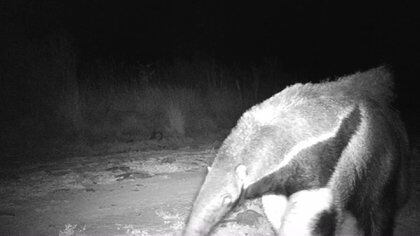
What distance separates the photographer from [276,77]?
12125 millimetres

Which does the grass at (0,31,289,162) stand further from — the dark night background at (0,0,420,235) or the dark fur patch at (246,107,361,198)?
the dark fur patch at (246,107,361,198)

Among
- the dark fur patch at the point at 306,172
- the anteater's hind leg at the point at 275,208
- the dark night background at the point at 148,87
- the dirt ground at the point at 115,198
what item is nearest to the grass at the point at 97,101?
the dark night background at the point at 148,87

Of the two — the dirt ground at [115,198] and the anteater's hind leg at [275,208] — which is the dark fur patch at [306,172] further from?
the dirt ground at [115,198]

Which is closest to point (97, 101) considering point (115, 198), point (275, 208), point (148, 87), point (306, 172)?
point (148, 87)

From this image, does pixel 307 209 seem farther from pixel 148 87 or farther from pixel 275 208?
pixel 148 87

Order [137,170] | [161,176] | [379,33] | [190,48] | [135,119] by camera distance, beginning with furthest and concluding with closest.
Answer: [379,33], [190,48], [135,119], [137,170], [161,176]

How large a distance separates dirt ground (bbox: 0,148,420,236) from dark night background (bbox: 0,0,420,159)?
148 inches

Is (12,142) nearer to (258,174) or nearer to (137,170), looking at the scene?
(137,170)

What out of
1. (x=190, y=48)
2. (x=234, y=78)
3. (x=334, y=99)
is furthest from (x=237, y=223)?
(x=190, y=48)

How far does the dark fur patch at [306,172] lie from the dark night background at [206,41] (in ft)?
23.3

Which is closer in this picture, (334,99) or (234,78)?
(334,99)

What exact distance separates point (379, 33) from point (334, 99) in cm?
1555

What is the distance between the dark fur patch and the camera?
9.05 feet

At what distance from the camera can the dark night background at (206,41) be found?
10.1 metres
